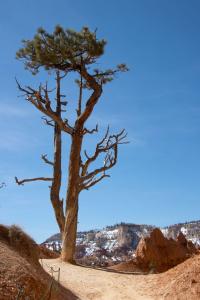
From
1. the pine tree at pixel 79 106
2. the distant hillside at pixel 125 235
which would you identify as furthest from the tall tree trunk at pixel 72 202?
the distant hillside at pixel 125 235

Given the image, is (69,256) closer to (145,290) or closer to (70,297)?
(145,290)

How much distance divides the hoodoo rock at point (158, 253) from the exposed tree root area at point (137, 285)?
316 inches

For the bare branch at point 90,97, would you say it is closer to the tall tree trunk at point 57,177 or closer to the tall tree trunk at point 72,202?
the tall tree trunk at point 72,202

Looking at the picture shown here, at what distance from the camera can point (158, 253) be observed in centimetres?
2333

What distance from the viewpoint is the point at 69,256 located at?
18453 millimetres

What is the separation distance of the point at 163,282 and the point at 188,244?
478 inches

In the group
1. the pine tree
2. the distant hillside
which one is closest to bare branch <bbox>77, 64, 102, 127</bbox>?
the pine tree

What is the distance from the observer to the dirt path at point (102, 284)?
12688 millimetres

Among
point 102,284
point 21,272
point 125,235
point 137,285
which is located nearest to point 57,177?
point 102,284

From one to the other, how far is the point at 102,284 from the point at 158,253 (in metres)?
9.81

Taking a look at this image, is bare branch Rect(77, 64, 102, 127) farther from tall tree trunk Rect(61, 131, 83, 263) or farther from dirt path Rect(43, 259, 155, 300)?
dirt path Rect(43, 259, 155, 300)

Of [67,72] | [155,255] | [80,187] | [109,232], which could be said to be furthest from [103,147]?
[109,232]

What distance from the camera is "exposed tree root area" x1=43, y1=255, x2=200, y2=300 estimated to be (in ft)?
40.6

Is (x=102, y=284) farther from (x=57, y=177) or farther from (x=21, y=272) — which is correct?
(x=57, y=177)
